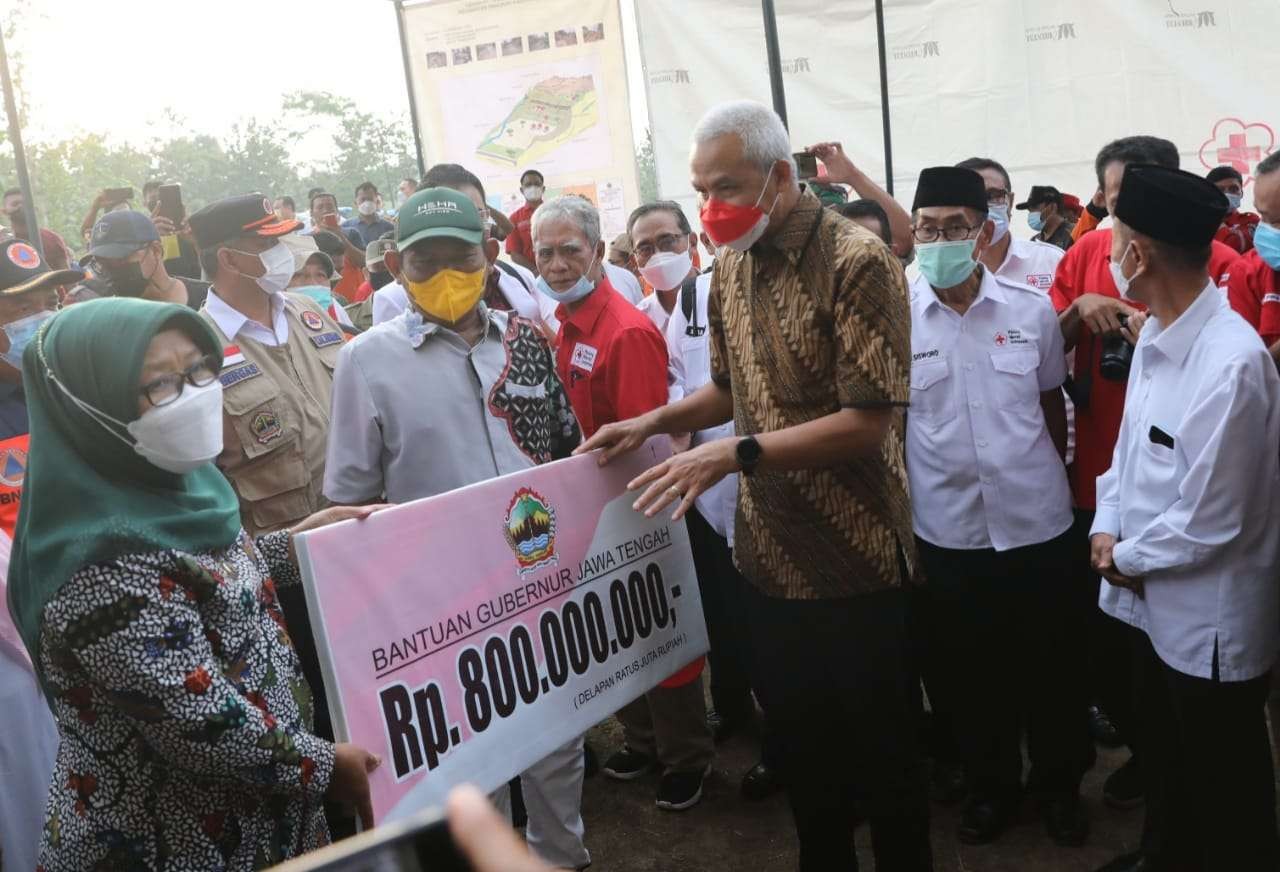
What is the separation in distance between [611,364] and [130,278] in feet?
8.67

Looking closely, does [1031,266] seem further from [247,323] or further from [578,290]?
[247,323]

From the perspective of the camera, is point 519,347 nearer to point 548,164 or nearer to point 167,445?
point 167,445

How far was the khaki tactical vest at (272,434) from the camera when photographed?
142 inches

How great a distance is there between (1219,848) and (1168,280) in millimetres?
1524

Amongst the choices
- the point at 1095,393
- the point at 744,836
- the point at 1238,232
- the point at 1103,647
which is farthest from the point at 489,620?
the point at 1238,232

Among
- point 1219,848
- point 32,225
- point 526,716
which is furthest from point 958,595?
Answer: point 32,225

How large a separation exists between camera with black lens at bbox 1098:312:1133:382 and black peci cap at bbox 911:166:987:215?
1.96 ft

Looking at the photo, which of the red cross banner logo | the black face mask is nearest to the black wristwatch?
the black face mask

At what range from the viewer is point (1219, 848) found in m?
2.75

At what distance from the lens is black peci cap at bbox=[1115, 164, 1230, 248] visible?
2.61m

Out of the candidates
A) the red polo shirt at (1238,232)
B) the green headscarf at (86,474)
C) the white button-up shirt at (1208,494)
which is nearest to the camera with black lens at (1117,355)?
the white button-up shirt at (1208,494)

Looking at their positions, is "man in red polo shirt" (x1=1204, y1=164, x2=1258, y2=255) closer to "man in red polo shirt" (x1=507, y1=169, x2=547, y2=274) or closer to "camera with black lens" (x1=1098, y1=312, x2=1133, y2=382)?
"camera with black lens" (x1=1098, y1=312, x2=1133, y2=382)

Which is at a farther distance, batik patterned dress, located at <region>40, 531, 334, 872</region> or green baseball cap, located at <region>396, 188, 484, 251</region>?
green baseball cap, located at <region>396, 188, 484, 251</region>

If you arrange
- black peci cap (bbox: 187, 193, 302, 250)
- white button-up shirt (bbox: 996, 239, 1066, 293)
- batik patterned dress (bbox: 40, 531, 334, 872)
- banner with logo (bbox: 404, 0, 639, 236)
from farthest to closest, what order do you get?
banner with logo (bbox: 404, 0, 639, 236) < white button-up shirt (bbox: 996, 239, 1066, 293) < black peci cap (bbox: 187, 193, 302, 250) < batik patterned dress (bbox: 40, 531, 334, 872)
